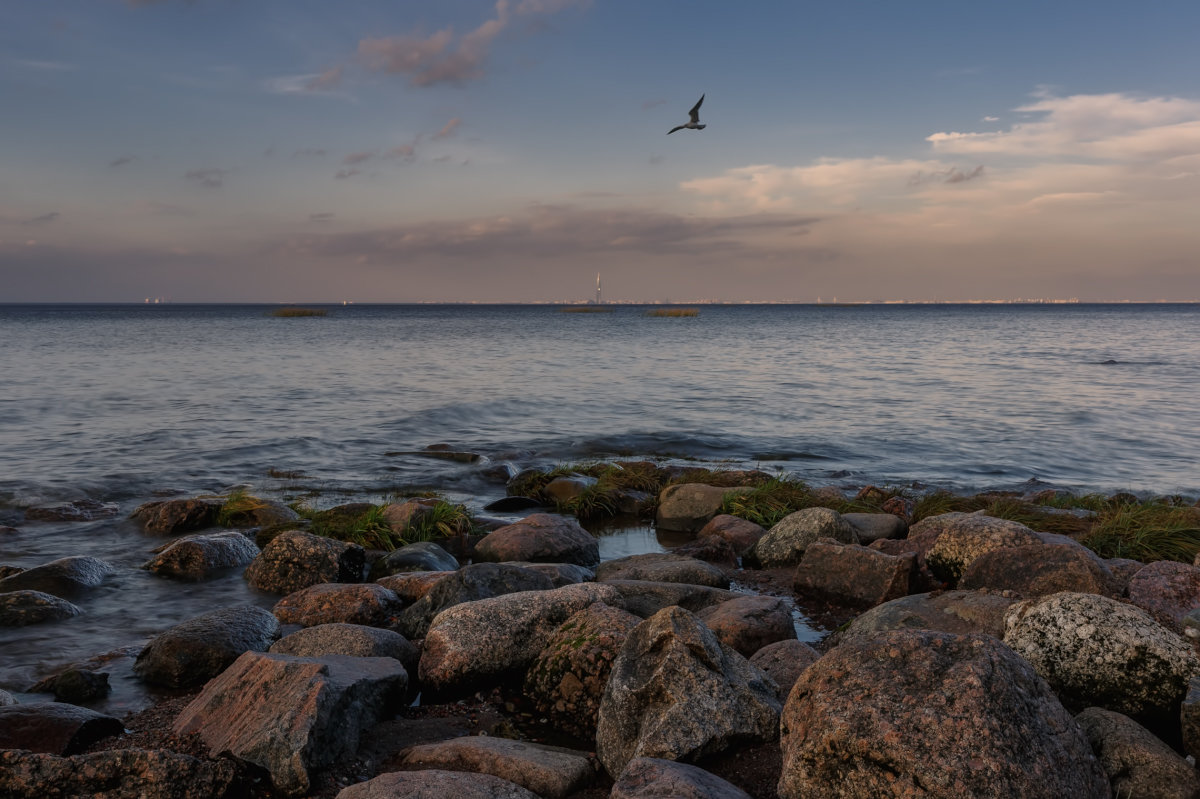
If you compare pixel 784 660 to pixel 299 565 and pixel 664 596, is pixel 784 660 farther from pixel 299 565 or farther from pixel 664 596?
pixel 299 565

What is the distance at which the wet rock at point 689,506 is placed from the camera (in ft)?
41.8

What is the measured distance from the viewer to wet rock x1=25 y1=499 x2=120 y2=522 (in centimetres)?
1280

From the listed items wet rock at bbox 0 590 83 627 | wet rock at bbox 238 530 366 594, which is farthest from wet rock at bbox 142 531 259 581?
wet rock at bbox 0 590 83 627

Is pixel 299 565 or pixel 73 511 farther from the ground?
pixel 299 565

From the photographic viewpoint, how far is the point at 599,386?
3206cm

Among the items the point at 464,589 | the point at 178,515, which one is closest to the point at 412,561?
the point at 464,589

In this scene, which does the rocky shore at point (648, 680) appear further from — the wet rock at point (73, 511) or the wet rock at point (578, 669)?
the wet rock at point (73, 511)

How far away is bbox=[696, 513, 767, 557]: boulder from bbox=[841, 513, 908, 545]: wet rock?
3.99 feet

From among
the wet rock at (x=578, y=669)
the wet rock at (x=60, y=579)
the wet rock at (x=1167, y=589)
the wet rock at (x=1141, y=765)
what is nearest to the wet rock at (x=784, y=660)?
the wet rock at (x=578, y=669)

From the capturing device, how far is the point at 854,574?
8.41 meters

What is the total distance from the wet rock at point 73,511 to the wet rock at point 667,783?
38.8ft

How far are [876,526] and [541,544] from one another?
4.42 m

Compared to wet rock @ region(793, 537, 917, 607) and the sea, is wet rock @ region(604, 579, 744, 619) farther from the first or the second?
the sea

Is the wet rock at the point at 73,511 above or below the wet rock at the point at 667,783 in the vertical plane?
below
